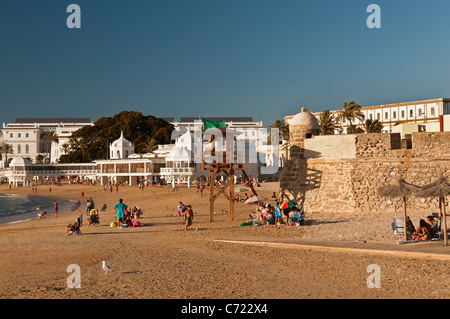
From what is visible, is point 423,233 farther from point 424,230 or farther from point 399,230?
point 399,230

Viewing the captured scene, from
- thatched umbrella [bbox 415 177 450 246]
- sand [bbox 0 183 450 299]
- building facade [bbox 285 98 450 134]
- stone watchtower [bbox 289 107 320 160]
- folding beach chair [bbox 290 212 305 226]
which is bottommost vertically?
sand [bbox 0 183 450 299]

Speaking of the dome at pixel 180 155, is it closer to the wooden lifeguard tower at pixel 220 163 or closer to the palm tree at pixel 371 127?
the palm tree at pixel 371 127

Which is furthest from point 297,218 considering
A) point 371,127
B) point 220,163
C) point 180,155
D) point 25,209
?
point 371,127

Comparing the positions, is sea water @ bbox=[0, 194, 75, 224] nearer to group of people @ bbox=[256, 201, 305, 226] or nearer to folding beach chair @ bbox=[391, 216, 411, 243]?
group of people @ bbox=[256, 201, 305, 226]

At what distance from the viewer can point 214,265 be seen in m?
12.7

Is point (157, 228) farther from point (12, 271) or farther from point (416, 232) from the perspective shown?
point (416, 232)

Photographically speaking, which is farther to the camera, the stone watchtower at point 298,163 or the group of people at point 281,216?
the stone watchtower at point 298,163

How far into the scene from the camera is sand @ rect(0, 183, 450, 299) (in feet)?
33.2

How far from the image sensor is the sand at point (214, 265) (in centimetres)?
1012

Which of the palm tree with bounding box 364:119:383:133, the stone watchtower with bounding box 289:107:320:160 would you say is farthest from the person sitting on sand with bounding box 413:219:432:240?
the palm tree with bounding box 364:119:383:133

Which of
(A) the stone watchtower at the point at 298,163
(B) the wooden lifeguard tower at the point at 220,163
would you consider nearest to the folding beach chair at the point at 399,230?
(A) the stone watchtower at the point at 298,163

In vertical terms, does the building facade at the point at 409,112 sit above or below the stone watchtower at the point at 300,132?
above
